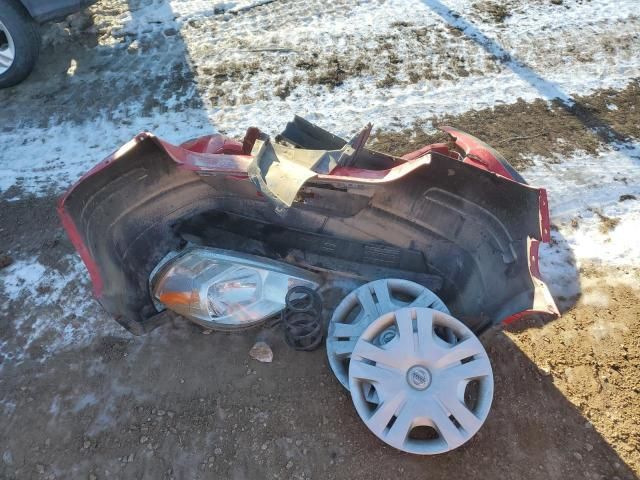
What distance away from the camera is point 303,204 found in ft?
11.4

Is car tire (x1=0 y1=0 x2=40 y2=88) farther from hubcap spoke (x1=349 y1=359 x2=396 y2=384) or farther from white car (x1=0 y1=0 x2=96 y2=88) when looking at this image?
hubcap spoke (x1=349 y1=359 x2=396 y2=384)

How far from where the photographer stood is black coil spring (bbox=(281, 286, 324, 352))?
128 inches

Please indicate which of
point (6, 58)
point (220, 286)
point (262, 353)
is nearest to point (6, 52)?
point (6, 58)

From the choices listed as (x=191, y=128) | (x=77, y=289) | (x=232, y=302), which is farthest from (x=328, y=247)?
(x=191, y=128)

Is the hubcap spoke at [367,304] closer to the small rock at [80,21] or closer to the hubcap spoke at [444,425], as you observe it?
the hubcap spoke at [444,425]

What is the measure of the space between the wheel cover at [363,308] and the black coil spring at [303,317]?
11 cm

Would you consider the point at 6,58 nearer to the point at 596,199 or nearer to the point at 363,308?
the point at 363,308

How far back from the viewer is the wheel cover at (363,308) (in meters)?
3.16

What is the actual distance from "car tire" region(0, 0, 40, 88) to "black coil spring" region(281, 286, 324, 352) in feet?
14.7

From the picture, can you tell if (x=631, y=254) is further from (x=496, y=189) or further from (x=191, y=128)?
(x=191, y=128)

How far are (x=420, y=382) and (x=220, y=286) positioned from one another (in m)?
1.43

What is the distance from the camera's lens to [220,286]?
10.7 ft

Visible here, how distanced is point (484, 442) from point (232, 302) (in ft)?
6.05

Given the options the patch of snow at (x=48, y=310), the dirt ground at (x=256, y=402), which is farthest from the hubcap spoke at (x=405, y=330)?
the patch of snow at (x=48, y=310)
